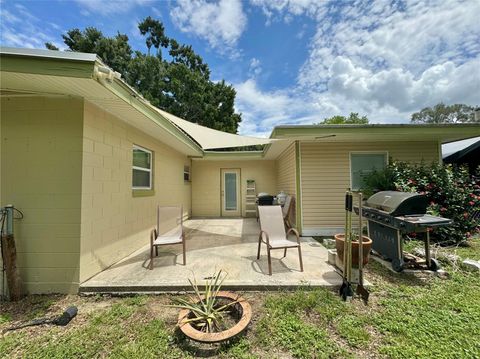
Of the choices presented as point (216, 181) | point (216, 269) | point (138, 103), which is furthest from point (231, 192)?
point (138, 103)

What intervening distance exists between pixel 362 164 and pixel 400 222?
Answer: 10.4ft

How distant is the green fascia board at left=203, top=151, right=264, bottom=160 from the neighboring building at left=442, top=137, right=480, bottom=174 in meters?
7.32

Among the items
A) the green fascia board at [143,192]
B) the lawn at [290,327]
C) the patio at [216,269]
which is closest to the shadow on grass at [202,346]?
the lawn at [290,327]

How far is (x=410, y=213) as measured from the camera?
3379 mm

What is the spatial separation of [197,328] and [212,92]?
1588cm

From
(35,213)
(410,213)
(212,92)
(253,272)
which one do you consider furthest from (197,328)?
(212,92)

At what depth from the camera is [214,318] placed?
2.19m

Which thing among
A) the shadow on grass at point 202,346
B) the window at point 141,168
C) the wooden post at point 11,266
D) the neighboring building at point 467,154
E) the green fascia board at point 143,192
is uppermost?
the neighboring building at point 467,154

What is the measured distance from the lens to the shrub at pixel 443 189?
4840mm

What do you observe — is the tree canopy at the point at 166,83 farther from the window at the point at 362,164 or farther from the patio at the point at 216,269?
the patio at the point at 216,269

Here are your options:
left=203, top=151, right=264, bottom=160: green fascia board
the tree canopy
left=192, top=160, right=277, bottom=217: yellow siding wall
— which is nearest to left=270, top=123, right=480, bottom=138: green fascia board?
left=203, top=151, right=264, bottom=160: green fascia board

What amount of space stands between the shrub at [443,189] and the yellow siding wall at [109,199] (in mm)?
5678

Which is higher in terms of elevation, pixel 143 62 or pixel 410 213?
pixel 143 62

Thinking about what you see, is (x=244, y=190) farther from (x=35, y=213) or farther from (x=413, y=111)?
(x=413, y=111)
